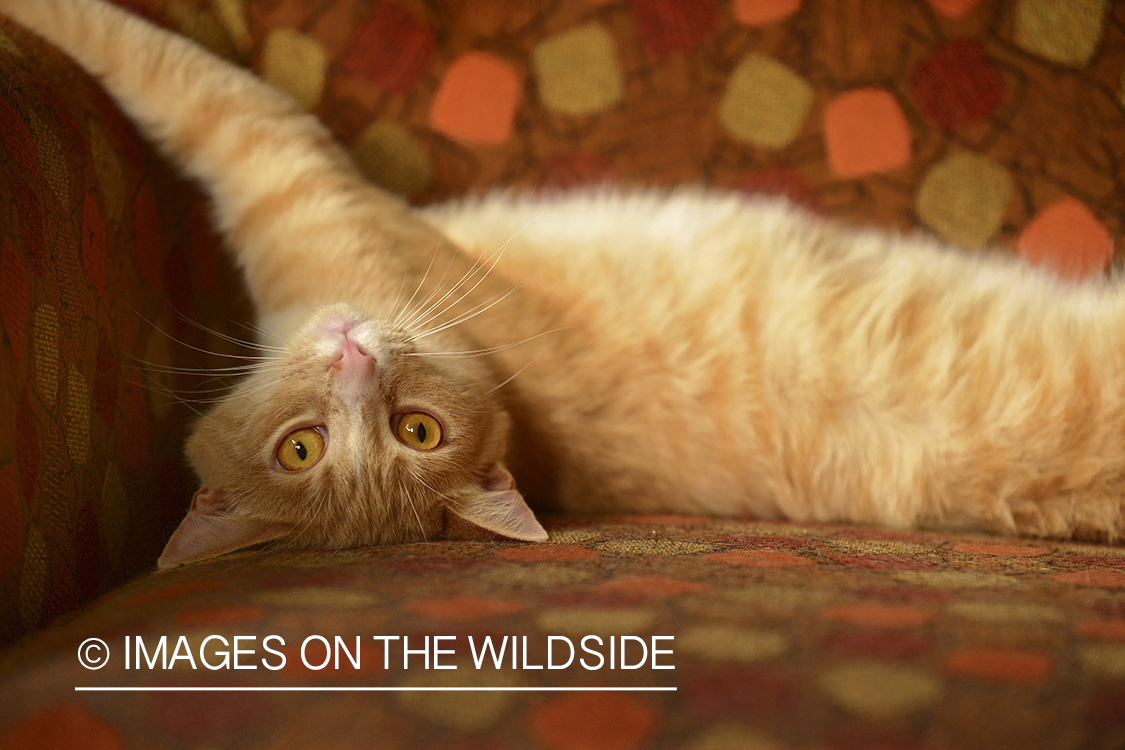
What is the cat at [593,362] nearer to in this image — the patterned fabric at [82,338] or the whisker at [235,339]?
the whisker at [235,339]

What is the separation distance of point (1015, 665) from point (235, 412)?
1356 mm

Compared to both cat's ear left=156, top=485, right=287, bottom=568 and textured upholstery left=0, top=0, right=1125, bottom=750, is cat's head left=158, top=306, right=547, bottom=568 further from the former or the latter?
textured upholstery left=0, top=0, right=1125, bottom=750

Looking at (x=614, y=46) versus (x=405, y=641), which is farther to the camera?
(x=614, y=46)

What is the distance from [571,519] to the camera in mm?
1700

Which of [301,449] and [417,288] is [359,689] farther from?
[417,288]

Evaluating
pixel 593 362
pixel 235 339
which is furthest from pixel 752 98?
pixel 235 339

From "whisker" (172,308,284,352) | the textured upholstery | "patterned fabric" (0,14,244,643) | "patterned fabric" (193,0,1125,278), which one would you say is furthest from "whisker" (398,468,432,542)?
"patterned fabric" (193,0,1125,278)

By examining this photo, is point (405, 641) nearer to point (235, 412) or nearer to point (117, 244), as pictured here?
point (235, 412)

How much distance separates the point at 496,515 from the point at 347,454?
0.30 metres

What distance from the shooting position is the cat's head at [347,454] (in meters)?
1.47

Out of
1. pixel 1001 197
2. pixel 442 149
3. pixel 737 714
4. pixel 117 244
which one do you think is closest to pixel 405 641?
pixel 737 714

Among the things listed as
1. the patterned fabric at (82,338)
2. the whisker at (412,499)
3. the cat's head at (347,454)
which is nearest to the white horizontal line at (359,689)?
the patterned fabric at (82,338)

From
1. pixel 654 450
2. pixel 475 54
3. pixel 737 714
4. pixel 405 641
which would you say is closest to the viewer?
pixel 737 714

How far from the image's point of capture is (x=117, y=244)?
1627mm
